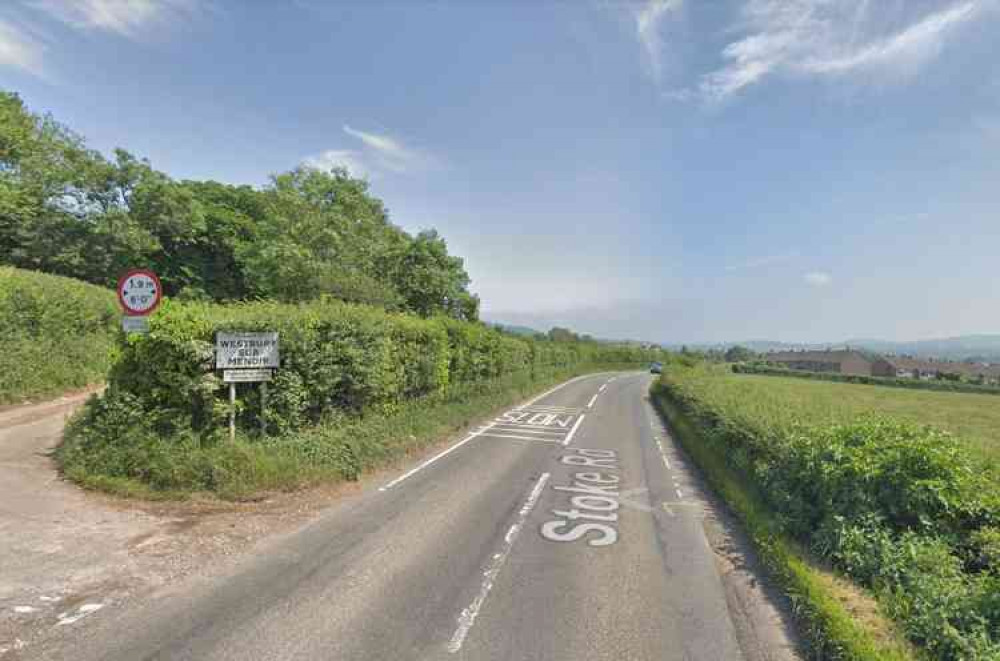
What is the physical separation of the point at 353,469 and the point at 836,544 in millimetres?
7129

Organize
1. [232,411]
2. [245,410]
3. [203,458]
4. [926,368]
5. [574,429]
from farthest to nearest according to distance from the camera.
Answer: [926,368]
[574,429]
[245,410]
[232,411]
[203,458]

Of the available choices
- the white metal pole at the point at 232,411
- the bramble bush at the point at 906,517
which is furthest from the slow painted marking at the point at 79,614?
the bramble bush at the point at 906,517

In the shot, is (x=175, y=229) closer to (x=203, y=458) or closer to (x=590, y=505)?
(x=203, y=458)

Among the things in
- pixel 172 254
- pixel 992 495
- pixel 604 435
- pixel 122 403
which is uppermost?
pixel 172 254

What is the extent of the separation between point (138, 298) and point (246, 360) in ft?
5.85

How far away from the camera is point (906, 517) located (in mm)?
4488

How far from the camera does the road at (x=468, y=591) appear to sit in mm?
3410

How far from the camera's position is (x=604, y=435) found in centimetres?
1328

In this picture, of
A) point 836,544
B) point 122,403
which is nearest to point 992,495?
point 836,544

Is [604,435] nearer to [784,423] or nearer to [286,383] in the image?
[784,423]

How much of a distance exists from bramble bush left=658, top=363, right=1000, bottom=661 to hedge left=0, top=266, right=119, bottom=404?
47.8ft

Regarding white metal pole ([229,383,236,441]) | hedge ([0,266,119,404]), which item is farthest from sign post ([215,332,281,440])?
hedge ([0,266,119,404])

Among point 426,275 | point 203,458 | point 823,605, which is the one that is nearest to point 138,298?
point 203,458

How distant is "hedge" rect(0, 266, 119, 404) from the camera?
10844mm
